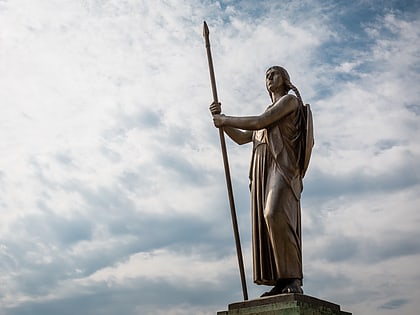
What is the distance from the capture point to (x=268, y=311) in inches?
331

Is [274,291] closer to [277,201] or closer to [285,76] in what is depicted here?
[277,201]

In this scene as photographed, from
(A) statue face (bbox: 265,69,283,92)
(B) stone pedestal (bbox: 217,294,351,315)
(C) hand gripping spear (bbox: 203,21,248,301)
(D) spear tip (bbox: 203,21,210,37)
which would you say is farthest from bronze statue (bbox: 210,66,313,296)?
(D) spear tip (bbox: 203,21,210,37)

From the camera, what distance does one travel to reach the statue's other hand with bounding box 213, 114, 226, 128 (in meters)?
10.2

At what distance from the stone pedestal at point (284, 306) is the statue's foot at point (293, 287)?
1.25 ft

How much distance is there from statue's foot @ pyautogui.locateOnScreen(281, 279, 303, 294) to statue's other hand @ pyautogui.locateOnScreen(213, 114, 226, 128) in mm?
2828

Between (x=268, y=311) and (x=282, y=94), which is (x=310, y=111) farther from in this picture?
(x=268, y=311)

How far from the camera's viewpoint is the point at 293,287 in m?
8.95

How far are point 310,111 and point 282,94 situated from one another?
1.90ft

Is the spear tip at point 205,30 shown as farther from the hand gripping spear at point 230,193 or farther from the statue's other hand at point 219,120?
the statue's other hand at point 219,120

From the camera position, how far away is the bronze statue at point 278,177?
9141mm

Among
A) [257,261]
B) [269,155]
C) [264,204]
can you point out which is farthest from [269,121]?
[257,261]

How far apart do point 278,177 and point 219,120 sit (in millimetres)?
1513

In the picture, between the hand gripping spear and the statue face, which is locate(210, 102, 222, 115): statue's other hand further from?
the statue face

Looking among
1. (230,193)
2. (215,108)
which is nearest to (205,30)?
(215,108)
